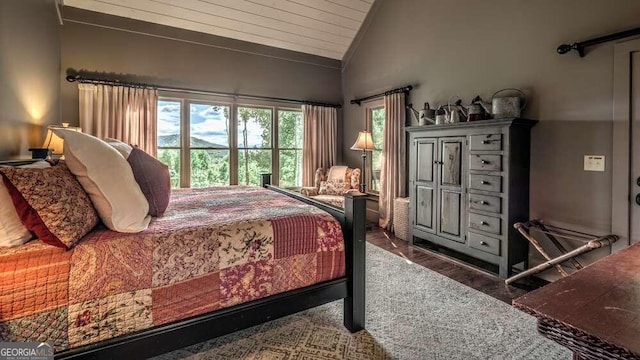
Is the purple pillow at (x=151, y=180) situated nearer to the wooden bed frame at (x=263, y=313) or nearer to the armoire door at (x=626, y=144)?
the wooden bed frame at (x=263, y=313)

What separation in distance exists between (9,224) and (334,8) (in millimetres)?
4841

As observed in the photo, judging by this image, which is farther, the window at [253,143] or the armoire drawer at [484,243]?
the window at [253,143]

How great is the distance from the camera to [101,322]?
128 cm

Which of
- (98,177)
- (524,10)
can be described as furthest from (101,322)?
(524,10)

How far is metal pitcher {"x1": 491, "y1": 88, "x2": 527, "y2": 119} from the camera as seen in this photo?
284 centimetres

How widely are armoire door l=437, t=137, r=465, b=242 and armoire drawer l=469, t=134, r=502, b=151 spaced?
0.41ft

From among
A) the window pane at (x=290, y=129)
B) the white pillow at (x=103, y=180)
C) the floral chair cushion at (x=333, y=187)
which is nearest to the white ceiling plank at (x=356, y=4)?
the window pane at (x=290, y=129)

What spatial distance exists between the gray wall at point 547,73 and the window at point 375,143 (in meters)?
1.05

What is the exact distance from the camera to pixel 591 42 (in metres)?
2.45

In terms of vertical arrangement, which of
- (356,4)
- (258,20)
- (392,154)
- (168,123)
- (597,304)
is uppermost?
(356,4)

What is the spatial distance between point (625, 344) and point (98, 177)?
194 cm

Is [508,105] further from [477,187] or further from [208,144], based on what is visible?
[208,144]

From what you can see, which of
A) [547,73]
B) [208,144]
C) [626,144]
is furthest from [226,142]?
[626,144]

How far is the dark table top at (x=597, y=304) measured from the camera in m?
0.62
